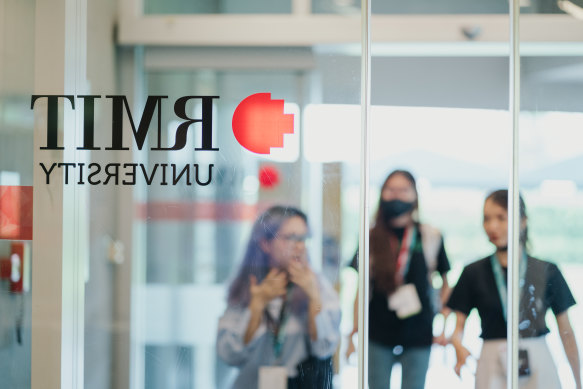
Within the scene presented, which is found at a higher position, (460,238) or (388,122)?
(388,122)

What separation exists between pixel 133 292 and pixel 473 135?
5.67 ft

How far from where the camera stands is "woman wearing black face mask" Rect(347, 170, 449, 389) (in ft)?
7.37

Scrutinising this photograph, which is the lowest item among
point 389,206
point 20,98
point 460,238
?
point 460,238

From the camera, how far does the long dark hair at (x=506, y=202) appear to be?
87.4 inches

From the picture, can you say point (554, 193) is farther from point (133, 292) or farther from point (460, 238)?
point (133, 292)

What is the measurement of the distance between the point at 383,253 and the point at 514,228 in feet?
1.99

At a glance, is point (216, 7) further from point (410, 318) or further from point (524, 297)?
point (524, 297)

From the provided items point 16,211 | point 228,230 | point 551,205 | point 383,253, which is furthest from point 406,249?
point 16,211

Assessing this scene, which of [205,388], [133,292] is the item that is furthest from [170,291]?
[205,388]

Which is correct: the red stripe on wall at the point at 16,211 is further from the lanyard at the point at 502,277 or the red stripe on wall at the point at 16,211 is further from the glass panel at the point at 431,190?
the lanyard at the point at 502,277

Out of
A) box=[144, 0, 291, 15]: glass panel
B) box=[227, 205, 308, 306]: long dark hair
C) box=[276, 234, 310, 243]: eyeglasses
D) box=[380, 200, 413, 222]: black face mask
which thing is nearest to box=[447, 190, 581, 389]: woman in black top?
box=[380, 200, 413, 222]: black face mask

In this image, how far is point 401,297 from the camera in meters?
2.26

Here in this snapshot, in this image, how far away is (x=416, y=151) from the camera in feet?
7.28

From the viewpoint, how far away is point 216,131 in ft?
7.32
